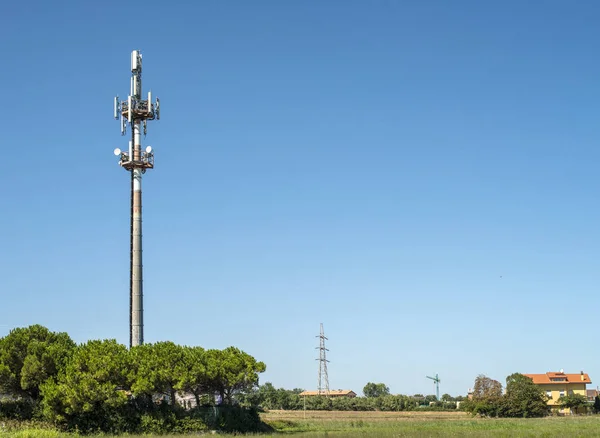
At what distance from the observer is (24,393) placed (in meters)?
50.5

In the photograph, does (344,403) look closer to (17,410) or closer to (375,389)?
(17,410)

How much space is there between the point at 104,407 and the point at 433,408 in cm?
7244

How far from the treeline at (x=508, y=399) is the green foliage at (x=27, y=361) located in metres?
53.6

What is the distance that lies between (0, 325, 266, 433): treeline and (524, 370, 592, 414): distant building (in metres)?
74.3

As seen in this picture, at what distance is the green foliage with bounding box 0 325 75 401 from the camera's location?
48.5m

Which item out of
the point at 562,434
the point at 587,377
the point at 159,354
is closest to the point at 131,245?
the point at 159,354

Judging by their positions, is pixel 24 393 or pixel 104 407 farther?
pixel 24 393

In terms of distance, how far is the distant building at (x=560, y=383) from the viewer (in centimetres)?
11456

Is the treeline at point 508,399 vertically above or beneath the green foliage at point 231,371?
beneath

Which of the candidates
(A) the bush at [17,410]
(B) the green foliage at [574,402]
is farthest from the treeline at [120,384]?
(B) the green foliage at [574,402]

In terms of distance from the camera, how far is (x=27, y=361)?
48.4m

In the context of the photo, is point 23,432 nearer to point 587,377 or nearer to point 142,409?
point 142,409

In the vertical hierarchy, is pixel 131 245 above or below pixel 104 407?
above

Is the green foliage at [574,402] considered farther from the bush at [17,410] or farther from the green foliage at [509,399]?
the bush at [17,410]
